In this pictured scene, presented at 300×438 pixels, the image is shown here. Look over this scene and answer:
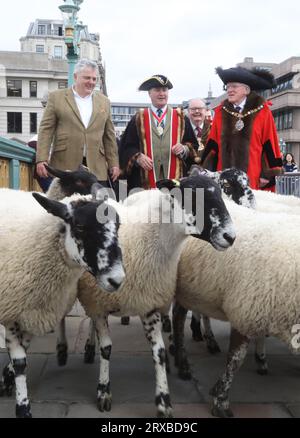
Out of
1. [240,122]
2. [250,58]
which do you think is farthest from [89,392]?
[250,58]

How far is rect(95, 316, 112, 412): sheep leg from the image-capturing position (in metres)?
2.83

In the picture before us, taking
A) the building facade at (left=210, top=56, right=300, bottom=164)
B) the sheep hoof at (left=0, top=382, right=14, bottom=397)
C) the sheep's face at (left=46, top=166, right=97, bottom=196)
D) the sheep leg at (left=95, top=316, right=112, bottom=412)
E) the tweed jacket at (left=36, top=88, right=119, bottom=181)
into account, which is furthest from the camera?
the building facade at (left=210, top=56, right=300, bottom=164)

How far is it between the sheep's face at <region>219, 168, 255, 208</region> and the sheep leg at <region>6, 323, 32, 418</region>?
6.30ft

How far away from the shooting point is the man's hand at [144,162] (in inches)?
171

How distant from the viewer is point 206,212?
268 centimetres

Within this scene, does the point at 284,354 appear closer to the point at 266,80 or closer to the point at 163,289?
the point at 163,289

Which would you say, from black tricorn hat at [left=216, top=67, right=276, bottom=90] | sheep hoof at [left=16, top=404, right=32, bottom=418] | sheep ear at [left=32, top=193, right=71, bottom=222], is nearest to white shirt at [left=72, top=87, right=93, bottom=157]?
black tricorn hat at [left=216, top=67, right=276, bottom=90]

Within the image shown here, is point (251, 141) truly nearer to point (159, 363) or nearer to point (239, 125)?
point (239, 125)

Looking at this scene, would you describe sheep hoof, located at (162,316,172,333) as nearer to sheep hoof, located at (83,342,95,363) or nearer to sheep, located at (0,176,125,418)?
sheep hoof, located at (83,342,95,363)

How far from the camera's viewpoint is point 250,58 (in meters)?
58.6

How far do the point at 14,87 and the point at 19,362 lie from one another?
6007 centimetres

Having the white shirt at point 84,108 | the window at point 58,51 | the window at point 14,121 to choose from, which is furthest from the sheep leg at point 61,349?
the window at point 58,51

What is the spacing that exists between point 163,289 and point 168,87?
85.7 inches

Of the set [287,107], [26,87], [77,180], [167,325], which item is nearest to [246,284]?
[77,180]
